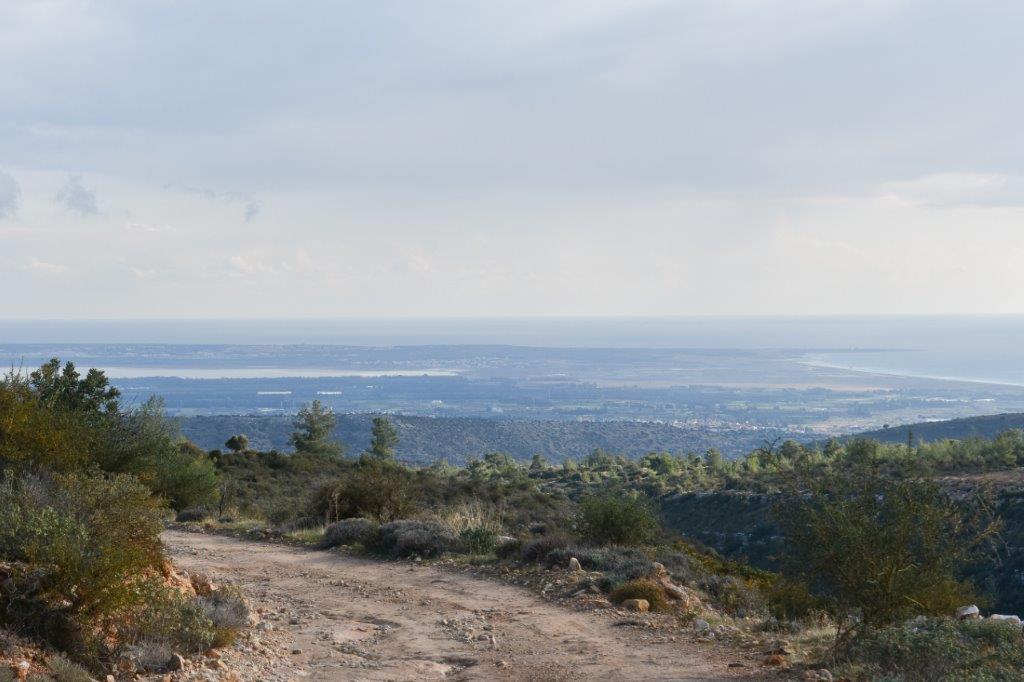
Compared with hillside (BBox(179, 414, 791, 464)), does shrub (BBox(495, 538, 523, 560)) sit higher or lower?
higher

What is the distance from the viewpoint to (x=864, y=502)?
879 centimetres

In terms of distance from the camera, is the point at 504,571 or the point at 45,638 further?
the point at 504,571

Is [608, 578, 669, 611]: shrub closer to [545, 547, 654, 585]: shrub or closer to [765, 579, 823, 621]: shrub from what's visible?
[545, 547, 654, 585]: shrub

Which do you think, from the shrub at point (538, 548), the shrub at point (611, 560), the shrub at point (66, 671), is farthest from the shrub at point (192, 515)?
the shrub at point (66, 671)

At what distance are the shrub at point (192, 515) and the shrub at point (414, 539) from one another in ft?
20.1

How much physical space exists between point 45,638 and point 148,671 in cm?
82

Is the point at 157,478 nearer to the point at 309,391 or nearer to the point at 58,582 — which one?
the point at 58,582

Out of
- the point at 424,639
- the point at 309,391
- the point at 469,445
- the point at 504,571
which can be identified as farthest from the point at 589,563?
the point at 309,391

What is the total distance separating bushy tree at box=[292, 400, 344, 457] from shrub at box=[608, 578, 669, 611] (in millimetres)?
34760

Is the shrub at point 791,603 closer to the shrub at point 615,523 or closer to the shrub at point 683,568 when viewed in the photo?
the shrub at point 683,568

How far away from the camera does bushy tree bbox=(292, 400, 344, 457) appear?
4812 cm

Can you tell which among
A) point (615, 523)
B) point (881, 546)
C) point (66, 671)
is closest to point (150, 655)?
point (66, 671)

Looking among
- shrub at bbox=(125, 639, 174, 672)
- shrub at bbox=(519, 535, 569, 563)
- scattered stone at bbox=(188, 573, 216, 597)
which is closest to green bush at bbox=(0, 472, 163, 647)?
shrub at bbox=(125, 639, 174, 672)

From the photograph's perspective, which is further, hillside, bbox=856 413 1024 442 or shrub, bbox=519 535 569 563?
hillside, bbox=856 413 1024 442
